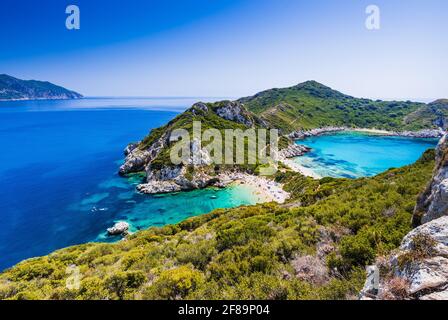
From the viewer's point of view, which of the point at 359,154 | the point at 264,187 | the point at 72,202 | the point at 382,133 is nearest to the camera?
the point at 72,202

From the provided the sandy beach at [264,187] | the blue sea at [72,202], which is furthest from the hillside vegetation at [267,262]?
the sandy beach at [264,187]

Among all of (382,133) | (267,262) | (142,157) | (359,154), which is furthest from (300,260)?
(382,133)

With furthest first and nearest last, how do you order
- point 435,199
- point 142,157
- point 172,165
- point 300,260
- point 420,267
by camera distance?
point 142,157
point 172,165
point 300,260
point 435,199
point 420,267

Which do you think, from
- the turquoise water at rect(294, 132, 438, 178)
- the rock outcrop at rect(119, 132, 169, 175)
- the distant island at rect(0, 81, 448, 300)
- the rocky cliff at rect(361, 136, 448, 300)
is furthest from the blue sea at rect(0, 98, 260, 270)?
the turquoise water at rect(294, 132, 438, 178)

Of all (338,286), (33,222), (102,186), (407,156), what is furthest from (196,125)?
(407,156)

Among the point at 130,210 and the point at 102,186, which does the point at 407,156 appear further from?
the point at 102,186

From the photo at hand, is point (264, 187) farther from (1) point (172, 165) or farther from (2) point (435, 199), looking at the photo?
(2) point (435, 199)
